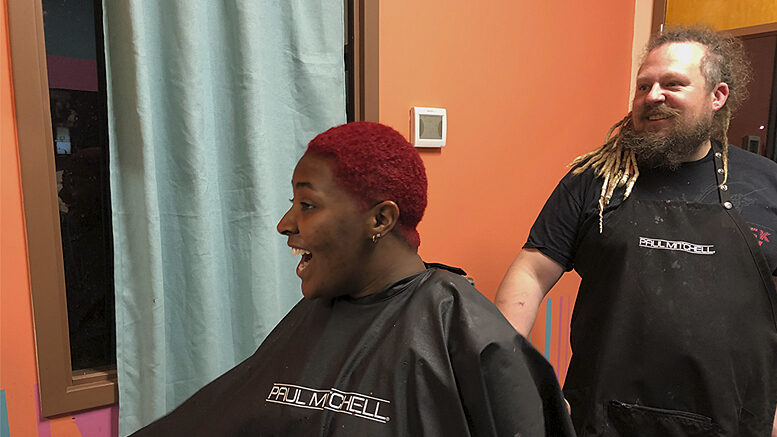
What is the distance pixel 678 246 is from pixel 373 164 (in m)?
0.86

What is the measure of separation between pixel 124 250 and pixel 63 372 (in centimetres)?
31

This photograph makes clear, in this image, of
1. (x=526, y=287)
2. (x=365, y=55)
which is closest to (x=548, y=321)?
(x=526, y=287)

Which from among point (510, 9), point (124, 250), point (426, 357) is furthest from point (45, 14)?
point (510, 9)

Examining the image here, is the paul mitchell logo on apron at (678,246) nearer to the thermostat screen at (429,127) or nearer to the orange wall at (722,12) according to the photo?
the thermostat screen at (429,127)

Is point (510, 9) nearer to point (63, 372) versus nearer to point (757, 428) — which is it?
point (757, 428)

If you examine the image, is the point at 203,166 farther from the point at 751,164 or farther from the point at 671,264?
the point at 751,164

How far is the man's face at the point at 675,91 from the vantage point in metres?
1.28

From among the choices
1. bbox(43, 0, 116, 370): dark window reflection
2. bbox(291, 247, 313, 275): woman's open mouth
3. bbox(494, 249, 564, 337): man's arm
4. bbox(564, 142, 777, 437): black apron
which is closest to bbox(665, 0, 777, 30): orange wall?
bbox(564, 142, 777, 437): black apron

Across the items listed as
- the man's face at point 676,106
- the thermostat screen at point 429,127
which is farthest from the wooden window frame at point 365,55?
the man's face at point 676,106

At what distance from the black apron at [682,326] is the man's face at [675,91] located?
0.46ft

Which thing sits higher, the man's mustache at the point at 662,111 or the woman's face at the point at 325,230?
the man's mustache at the point at 662,111

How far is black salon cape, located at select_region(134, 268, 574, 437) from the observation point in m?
0.71

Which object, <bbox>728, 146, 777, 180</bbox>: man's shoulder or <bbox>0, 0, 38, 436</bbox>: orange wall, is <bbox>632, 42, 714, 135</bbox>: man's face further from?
<bbox>0, 0, 38, 436</bbox>: orange wall

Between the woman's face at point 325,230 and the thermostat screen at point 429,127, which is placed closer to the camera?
the woman's face at point 325,230
